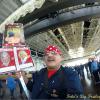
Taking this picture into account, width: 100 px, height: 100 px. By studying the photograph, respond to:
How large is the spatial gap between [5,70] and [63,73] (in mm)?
711

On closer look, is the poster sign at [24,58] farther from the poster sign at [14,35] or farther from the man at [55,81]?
the man at [55,81]

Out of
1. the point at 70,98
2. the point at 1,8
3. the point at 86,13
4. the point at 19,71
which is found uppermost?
the point at 86,13

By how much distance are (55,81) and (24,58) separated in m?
0.62

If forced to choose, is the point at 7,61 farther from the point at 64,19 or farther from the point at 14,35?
the point at 64,19

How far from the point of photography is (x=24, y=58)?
5.30 m

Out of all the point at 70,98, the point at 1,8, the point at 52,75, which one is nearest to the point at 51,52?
the point at 52,75

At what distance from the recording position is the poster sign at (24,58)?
518 centimetres

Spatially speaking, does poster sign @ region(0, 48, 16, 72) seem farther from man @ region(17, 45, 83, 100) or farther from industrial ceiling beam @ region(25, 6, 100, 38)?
industrial ceiling beam @ region(25, 6, 100, 38)

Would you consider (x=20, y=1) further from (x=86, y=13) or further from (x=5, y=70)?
(x=86, y=13)

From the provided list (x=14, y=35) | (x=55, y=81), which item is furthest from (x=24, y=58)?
(x=55, y=81)

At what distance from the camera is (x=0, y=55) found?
202 inches

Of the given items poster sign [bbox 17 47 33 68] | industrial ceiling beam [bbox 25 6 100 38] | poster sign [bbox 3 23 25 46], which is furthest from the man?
industrial ceiling beam [bbox 25 6 100 38]

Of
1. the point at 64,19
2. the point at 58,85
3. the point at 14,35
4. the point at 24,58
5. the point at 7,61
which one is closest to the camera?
the point at 58,85

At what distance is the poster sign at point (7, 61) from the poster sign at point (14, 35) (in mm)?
271
